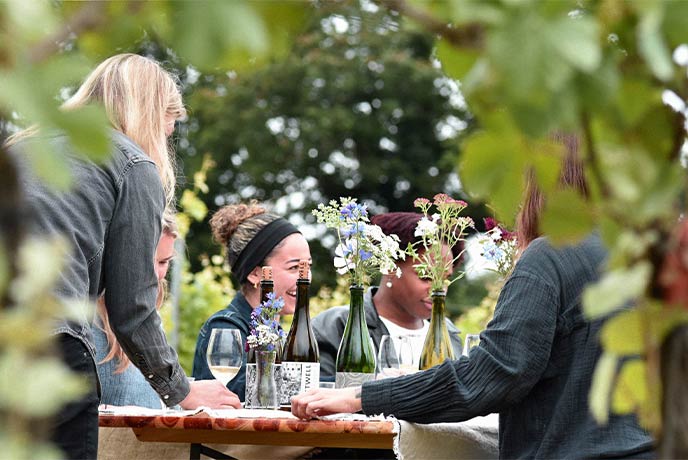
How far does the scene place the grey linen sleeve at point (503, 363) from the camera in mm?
2367

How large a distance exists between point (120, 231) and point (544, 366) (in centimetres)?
107

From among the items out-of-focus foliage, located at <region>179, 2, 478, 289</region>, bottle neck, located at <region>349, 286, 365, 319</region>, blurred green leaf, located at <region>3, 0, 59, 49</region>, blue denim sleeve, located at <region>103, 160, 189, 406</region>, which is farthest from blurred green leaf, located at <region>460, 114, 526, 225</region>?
out-of-focus foliage, located at <region>179, 2, 478, 289</region>

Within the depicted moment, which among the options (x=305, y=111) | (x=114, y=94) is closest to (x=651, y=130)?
(x=114, y=94)

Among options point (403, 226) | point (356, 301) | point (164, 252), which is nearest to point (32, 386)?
point (356, 301)

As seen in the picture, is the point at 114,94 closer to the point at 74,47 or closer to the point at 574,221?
the point at 74,47

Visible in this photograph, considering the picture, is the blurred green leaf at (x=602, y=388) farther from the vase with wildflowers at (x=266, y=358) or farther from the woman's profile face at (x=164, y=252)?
the woman's profile face at (x=164, y=252)

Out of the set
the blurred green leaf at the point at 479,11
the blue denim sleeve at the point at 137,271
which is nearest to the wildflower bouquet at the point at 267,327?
the blue denim sleeve at the point at 137,271

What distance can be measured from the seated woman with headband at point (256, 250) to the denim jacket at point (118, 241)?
1296 millimetres

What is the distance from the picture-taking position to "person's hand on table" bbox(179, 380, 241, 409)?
2.82 metres

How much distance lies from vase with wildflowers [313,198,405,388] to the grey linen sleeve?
0.68 meters

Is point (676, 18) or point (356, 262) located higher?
→ point (356, 262)

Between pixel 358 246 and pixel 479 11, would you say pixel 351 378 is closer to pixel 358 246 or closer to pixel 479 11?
pixel 358 246

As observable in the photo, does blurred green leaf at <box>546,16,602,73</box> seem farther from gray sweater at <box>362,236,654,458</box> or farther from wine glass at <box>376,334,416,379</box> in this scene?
wine glass at <box>376,334,416,379</box>

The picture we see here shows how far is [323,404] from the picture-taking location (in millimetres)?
2619
